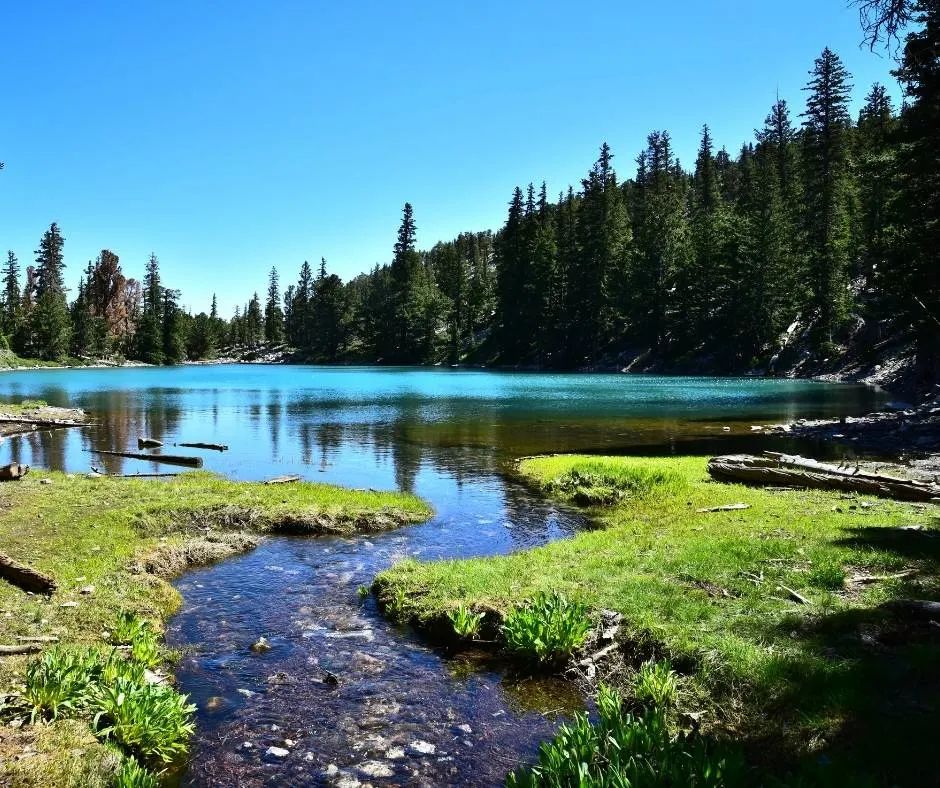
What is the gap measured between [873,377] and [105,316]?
182 meters

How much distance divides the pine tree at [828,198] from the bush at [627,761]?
8908 centimetres

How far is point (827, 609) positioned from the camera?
29.6ft

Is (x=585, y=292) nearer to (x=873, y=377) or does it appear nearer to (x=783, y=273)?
(x=783, y=273)

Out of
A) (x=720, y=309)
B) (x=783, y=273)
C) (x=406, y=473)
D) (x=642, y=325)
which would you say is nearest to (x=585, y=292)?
(x=642, y=325)

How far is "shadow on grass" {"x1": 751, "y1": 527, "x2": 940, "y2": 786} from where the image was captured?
17.8 feet

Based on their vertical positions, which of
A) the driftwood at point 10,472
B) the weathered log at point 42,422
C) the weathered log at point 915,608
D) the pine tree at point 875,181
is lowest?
the weathered log at point 915,608

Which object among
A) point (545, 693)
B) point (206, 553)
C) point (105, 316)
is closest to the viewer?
point (545, 693)

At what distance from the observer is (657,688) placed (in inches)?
Answer: 301

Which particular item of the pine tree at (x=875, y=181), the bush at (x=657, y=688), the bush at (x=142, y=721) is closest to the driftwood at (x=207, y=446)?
the bush at (x=142, y=721)

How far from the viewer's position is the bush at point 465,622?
1001cm

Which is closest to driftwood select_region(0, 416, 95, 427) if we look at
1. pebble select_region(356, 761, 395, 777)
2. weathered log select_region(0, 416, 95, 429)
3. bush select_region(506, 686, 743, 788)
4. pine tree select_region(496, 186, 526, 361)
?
weathered log select_region(0, 416, 95, 429)

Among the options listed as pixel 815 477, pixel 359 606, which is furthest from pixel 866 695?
pixel 815 477

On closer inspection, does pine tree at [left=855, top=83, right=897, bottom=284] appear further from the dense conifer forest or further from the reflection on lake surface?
the reflection on lake surface

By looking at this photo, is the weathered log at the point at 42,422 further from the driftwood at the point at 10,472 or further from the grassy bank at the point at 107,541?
the driftwood at the point at 10,472
